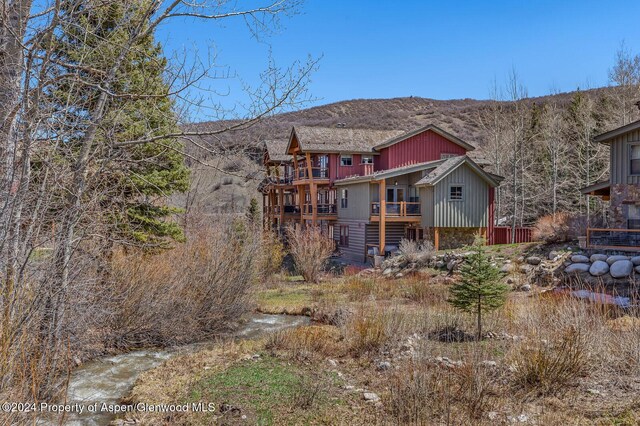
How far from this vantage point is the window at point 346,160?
3559 cm

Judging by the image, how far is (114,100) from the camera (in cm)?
880

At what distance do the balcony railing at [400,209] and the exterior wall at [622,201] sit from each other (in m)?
11.0

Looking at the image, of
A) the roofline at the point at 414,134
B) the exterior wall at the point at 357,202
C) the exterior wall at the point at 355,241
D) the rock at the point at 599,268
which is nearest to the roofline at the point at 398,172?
the exterior wall at the point at 357,202

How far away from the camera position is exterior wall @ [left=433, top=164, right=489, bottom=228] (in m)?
28.3

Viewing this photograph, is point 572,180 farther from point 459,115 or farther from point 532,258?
point 459,115

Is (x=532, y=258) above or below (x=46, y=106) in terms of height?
below

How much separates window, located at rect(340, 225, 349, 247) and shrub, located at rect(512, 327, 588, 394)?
26.9 metres

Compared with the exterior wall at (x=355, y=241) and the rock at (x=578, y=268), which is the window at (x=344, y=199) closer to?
the exterior wall at (x=355, y=241)

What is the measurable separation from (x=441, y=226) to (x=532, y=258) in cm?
845

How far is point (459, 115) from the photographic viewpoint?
256ft

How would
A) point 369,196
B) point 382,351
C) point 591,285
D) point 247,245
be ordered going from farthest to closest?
Result: point 369,196
point 591,285
point 247,245
point 382,351

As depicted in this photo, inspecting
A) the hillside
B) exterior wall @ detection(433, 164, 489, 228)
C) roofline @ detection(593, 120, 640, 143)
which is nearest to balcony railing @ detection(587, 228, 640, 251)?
roofline @ detection(593, 120, 640, 143)

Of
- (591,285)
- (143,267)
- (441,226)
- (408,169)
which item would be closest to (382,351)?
(143,267)

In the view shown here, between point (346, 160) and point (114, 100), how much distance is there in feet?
91.0
